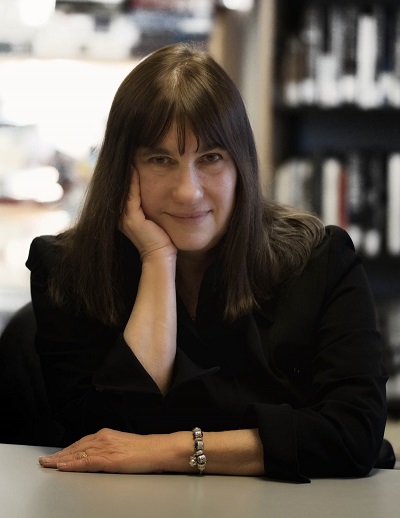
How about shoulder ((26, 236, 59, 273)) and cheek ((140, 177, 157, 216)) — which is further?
shoulder ((26, 236, 59, 273))

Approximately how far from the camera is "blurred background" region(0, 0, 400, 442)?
11.3ft

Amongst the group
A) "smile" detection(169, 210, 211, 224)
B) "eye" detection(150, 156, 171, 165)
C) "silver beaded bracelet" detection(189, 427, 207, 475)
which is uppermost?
"eye" detection(150, 156, 171, 165)

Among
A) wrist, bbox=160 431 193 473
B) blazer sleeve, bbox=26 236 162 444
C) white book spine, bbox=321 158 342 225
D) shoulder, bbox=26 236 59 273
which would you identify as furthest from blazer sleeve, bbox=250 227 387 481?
white book spine, bbox=321 158 342 225

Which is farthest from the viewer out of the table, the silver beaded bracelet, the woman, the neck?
the neck

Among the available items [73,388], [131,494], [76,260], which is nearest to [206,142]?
[76,260]

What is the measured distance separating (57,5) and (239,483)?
8.17 ft

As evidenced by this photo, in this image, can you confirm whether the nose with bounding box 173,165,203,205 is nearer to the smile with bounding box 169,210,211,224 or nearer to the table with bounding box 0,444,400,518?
the smile with bounding box 169,210,211,224

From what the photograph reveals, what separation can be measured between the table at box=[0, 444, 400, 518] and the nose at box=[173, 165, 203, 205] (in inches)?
18.4

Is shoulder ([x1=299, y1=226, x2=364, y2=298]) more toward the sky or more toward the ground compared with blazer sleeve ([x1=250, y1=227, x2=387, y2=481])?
more toward the sky

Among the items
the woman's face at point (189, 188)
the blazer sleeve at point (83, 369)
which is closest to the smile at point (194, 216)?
the woman's face at point (189, 188)

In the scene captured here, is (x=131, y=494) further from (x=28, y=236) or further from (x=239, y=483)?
(x=28, y=236)

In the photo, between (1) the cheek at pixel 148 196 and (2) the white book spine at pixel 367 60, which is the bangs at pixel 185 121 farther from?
(2) the white book spine at pixel 367 60

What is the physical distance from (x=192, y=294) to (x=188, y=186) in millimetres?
271

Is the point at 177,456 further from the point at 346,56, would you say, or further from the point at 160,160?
the point at 346,56
